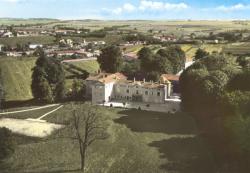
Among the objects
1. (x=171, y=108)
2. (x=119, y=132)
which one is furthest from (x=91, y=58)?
(x=119, y=132)

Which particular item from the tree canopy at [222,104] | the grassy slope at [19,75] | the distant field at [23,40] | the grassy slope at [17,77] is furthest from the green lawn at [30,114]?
the distant field at [23,40]

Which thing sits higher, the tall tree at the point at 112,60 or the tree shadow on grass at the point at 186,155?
the tall tree at the point at 112,60

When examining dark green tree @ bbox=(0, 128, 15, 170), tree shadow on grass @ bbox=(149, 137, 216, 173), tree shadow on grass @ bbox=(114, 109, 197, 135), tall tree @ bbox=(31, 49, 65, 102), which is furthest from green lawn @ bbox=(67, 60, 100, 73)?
dark green tree @ bbox=(0, 128, 15, 170)

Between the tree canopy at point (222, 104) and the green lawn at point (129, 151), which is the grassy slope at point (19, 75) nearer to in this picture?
the green lawn at point (129, 151)

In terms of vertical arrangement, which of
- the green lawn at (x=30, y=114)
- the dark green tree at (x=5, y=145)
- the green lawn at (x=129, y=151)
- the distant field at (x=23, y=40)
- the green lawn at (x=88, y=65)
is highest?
the distant field at (x=23, y=40)

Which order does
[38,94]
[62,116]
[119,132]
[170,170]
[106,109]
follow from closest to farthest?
1. [170,170]
2. [119,132]
3. [62,116]
4. [106,109]
5. [38,94]

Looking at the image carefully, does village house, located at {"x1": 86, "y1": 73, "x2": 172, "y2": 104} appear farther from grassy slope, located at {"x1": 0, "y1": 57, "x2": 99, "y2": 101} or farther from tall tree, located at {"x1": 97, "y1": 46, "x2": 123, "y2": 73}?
grassy slope, located at {"x1": 0, "y1": 57, "x2": 99, "y2": 101}

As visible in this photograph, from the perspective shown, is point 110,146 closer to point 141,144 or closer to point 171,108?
point 141,144
